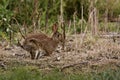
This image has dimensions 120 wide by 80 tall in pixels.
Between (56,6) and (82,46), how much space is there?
3.88 meters

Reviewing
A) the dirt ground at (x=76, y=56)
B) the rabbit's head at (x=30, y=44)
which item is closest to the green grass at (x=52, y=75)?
the dirt ground at (x=76, y=56)

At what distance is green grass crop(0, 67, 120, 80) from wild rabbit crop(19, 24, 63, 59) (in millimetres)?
872

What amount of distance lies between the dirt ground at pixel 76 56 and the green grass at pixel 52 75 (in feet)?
1.24

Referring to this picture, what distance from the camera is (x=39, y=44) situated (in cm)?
783

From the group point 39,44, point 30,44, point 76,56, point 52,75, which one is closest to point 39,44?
point 39,44

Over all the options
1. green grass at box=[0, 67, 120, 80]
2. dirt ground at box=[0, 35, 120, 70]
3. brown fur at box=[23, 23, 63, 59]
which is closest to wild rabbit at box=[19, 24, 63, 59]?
brown fur at box=[23, 23, 63, 59]

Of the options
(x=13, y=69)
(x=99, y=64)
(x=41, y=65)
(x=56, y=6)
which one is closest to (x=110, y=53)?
(x=99, y=64)

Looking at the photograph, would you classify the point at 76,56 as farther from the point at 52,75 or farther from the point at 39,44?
the point at 52,75

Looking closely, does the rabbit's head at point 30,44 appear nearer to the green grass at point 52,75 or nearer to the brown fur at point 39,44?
the brown fur at point 39,44

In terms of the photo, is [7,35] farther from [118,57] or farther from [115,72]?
[115,72]

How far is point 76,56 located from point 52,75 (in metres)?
1.70

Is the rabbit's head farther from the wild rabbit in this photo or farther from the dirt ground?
the dirt ground

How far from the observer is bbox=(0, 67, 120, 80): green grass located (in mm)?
6223

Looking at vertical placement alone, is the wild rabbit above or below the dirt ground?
above
